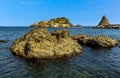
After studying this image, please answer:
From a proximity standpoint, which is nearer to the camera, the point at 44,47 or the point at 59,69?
the point at 59,69

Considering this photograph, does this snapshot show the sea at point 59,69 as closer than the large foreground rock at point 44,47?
Yes

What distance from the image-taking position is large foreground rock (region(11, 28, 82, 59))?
88.6 feet

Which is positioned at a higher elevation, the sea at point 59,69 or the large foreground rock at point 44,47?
the large foreground rock at point 44,47

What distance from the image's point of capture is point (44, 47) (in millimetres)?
27859

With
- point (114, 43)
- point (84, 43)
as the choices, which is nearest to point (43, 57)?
point (84, 43)

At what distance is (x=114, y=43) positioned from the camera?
42562mm

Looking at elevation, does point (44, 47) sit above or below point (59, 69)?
above

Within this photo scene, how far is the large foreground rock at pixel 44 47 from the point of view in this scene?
2700 centimetres

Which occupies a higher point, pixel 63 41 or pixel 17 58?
pixel 63 41

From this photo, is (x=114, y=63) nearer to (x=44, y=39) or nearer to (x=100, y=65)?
(x=100, y=65)

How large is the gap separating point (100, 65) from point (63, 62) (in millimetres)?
5216

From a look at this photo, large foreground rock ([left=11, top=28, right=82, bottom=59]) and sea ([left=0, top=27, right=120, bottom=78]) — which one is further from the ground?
large foreground rock ([left=11, top=28, right=82, bottom=59])

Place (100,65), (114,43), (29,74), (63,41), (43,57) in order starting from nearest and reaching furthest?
(29,74) < (100,65) < (43,57) < (63,41) < (114,43)

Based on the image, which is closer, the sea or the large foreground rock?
the sea
